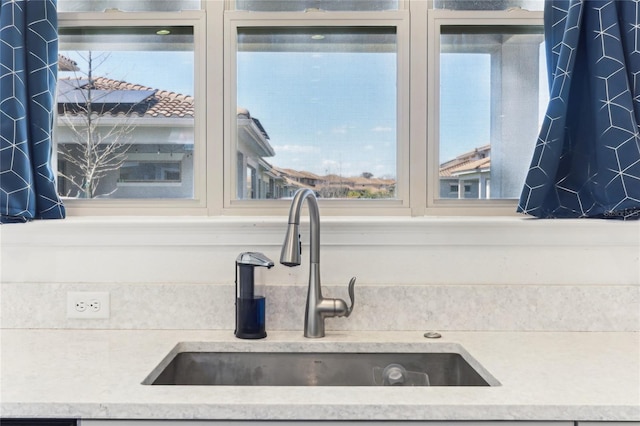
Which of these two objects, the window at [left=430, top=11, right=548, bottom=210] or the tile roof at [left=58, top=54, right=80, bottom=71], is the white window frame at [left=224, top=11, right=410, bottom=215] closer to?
the window at [left=430, top=11, right=548, bottom=210]

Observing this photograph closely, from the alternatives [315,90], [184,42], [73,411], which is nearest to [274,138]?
[315,90]

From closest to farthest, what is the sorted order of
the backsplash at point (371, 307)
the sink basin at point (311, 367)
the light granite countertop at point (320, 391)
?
the light granite countertop at point (320, 391), the sink basin at point (311, 367), the backsplash at point (371, 307)

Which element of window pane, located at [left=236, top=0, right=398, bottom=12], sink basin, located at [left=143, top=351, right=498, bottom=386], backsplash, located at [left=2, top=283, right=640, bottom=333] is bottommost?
sink basin, located at [left=143, top=351, right=498, bottom=386]

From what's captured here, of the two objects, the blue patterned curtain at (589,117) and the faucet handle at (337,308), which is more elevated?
the blue patterned curtain at (589,117)

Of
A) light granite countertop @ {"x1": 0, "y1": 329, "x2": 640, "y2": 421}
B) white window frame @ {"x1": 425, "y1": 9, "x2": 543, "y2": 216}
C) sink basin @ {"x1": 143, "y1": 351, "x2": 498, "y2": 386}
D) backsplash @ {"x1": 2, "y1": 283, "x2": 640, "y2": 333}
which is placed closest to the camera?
light granite countertop @ {"x1": 0, "y1": 329, "x2": 640, "y2": 421}

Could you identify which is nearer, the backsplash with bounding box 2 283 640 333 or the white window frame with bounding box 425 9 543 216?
the backsplash with bounding box 2 283 640 333

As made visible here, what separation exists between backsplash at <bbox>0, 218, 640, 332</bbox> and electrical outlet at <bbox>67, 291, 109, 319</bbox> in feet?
0.06

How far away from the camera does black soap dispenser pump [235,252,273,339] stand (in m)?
1.40

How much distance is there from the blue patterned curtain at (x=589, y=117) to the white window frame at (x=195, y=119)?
1.06 meters

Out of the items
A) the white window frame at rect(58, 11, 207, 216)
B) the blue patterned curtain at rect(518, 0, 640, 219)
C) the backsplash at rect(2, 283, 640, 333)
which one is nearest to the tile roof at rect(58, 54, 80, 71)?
the white window frame at rect(58, 11, 207, 216)

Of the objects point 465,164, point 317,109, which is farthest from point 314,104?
point 465,164

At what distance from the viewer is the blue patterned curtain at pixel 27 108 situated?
4.97 ft

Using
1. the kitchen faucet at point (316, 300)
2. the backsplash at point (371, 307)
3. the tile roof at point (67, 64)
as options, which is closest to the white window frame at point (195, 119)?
the tile roof at point (67, 64)

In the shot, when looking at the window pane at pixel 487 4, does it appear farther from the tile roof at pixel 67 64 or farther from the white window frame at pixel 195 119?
the tile roof at pixel 67 64
